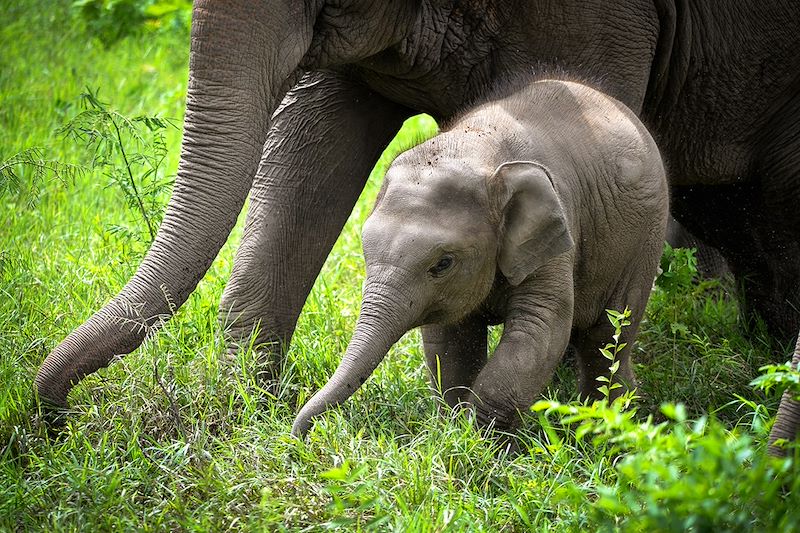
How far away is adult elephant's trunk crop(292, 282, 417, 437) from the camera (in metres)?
3.96

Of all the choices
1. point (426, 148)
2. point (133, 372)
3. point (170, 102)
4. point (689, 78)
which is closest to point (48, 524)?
point (133, 372)

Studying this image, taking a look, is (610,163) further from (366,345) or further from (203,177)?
(203,177)

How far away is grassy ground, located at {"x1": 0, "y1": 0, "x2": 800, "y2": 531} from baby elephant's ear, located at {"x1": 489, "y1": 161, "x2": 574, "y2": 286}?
1.84ft

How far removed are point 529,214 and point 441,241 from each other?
33cm

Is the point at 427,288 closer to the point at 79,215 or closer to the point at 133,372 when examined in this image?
the point at 133,372

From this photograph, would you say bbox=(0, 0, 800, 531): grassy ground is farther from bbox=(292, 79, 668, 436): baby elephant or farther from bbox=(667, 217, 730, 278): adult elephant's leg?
bbox=(667, 217, 730, 278): adult elephant's leg

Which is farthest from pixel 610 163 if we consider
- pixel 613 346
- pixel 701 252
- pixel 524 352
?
pixel 701 252

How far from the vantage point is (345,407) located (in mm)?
4598

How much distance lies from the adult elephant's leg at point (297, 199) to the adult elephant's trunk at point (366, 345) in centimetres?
95

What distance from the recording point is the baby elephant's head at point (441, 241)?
4.07 m

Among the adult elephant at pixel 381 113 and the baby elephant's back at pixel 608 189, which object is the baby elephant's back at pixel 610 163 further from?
the adult elephant at pixel 381 113

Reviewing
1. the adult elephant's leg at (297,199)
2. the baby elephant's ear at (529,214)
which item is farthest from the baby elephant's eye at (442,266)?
the adult elephant's leg at (297,199)

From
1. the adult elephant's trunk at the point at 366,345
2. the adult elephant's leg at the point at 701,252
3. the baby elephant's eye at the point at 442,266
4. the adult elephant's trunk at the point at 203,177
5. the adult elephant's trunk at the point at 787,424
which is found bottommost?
the adult elephant's leg at the point at 701,252

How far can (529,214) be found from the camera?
4230mm
